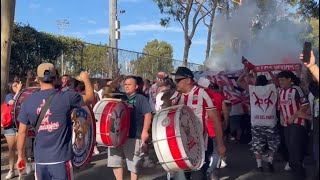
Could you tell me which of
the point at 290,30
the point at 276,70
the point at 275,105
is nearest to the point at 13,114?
the point at 275,105

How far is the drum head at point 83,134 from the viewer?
6.58m

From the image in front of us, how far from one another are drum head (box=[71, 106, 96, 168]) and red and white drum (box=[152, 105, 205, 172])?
1.19 meters

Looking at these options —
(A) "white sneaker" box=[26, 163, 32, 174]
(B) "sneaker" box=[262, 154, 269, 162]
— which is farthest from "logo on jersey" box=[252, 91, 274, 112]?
(A) "white sneaker" box=[26, 163, 32, 174]

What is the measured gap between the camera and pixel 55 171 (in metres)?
5.28

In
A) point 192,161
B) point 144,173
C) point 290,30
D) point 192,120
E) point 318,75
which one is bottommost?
point 144,173

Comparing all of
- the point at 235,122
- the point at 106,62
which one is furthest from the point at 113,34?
the point at 235,122

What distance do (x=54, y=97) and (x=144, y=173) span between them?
14.8 feet

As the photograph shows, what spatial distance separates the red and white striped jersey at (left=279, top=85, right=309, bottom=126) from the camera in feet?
27.4

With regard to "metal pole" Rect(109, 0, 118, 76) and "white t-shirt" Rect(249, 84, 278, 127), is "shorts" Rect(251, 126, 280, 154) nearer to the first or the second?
"white t-shirt" Rect(249, 84, 278, 127)

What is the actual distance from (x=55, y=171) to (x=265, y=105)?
16.1ft

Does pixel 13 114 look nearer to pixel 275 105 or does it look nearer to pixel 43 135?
pixel 43 135

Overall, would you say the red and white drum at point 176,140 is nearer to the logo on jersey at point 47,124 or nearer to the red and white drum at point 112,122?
the logo on jersey at point 47,124

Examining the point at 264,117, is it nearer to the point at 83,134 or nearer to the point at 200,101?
the point at 200,101

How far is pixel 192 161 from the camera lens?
583 cm
